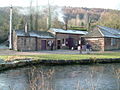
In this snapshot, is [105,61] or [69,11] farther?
[69,11]

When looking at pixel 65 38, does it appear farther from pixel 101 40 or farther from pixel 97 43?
pixel 101 40

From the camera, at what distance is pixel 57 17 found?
56.3 m

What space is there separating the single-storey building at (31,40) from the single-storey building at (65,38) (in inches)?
42.5

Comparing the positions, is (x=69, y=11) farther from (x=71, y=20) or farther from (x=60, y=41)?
(x=60, y=41)

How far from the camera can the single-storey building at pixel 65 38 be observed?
118ft

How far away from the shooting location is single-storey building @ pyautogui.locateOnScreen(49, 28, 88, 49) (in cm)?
3609

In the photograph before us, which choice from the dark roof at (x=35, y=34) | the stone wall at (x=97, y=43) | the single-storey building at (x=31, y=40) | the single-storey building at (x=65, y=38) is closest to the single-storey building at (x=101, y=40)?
the stone wall at (x=97, y=43)

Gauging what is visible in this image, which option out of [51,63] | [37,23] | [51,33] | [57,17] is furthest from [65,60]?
[57,17]

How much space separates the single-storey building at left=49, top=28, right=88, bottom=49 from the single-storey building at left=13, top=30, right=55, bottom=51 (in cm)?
108

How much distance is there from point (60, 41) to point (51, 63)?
18065 millimetres

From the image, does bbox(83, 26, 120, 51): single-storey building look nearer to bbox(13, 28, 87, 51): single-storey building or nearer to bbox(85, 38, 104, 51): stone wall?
bbox(85, 38, 104, 51): stone wall

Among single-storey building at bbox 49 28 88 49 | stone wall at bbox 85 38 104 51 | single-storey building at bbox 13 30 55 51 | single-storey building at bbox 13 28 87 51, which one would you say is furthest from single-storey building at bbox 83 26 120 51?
single-storey building at bbox 13 30 55 51

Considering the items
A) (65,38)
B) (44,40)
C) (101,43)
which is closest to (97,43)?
(101,43)

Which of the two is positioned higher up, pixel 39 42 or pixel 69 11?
pixel 69 11
